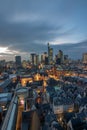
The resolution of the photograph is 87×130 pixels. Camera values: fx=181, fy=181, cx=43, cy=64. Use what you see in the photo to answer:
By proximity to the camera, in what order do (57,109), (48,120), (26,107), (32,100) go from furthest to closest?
(32,100)
(26,107)
(57,109)
(48,120)

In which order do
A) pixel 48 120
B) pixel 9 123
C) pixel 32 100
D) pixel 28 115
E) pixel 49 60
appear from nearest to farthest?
pixel 9 123
pixel 48 120
pixel 28 115
pixel 32 100
pixel 49 60

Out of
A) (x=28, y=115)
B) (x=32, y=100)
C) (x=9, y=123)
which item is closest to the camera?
(x=9, y=123)

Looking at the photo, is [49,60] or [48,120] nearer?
[48,120]

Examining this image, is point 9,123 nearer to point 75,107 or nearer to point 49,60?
point 75,107

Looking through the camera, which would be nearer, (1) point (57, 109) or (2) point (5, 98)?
(1) point (57, 109)

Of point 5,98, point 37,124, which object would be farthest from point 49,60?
point 37,124

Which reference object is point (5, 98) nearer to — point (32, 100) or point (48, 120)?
point (32, 100)

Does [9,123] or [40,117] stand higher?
[9,123]

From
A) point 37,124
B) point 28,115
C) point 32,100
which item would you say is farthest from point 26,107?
point 37,124

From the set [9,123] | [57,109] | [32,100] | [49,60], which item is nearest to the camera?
[9,123]
